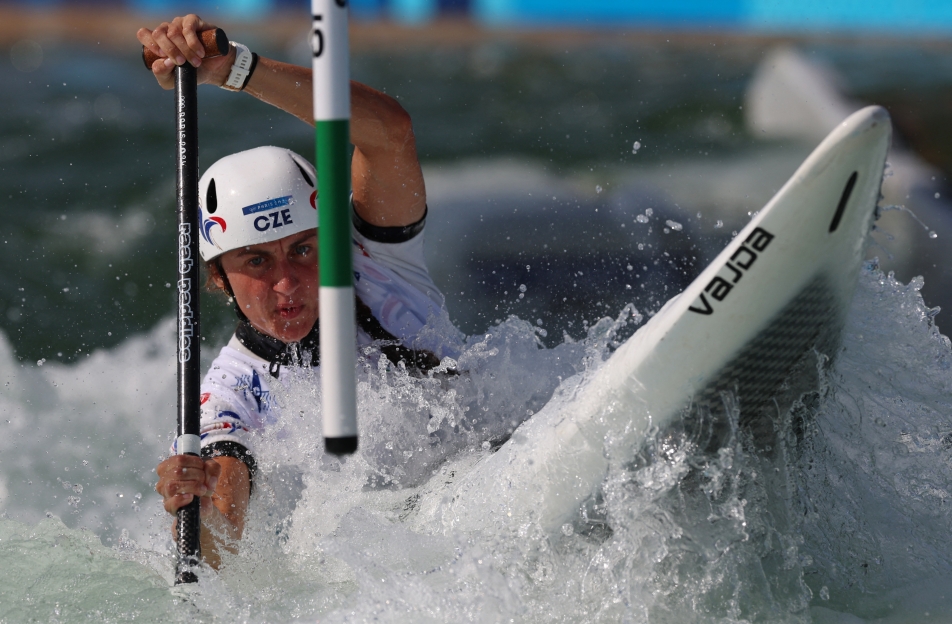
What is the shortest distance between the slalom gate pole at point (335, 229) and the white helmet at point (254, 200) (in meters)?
0.97

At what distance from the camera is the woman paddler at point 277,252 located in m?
2.76

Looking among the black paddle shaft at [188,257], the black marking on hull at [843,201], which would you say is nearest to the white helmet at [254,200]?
the black paddle shaft at [188,257]

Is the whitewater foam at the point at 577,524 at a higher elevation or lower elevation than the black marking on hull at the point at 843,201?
lower

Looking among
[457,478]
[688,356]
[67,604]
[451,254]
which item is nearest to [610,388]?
[688,356]

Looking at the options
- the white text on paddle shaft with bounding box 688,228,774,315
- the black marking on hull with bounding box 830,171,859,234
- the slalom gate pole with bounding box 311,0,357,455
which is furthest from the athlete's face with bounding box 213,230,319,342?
the black marking on hull with bounding box 830,171,859,234

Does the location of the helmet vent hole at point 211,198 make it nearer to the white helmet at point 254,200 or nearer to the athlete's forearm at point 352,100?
the white helmet at point 254,200

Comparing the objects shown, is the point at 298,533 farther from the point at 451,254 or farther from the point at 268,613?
the point at 451,254

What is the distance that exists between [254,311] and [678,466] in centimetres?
136

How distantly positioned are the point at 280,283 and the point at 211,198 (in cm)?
39

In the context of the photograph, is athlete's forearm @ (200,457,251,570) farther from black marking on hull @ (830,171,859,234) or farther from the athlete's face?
black marking on hull @ (830,171,859,234)

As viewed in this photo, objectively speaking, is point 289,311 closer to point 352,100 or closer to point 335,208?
point 352,100

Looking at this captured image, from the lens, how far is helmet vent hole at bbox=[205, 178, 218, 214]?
2.97 m

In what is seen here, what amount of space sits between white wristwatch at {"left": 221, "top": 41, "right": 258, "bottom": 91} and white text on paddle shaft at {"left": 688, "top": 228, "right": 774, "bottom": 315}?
57.0 inches

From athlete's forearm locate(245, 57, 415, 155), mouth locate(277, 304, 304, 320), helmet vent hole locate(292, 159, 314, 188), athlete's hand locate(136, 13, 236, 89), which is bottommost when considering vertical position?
mouth locate(277, 304, 304, 320)
